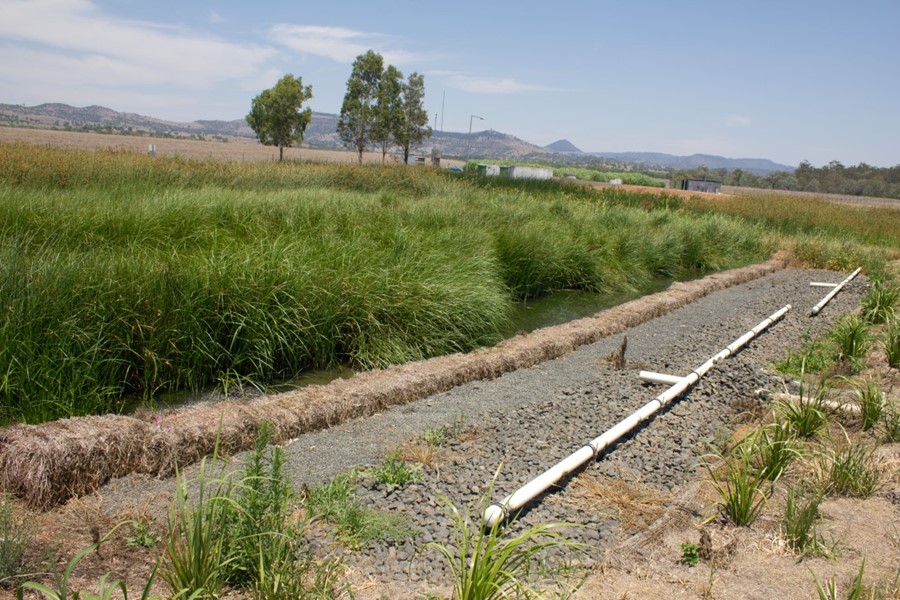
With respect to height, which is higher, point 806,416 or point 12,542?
point 806,416

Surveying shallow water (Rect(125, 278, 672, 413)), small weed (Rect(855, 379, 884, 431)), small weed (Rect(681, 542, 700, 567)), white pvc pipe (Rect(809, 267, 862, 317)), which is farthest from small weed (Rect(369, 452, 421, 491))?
white pvc pipe (Rect(809, 267, 862, 317))

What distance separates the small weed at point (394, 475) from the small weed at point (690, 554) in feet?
4.62

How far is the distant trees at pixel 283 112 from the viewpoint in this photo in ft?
118

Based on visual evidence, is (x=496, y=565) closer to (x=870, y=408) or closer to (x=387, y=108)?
(x=870, y=408)

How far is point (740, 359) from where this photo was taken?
23.1ft

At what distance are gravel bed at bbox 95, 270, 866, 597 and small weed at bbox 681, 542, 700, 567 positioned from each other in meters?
0.33

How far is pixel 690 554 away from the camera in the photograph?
3.21 m

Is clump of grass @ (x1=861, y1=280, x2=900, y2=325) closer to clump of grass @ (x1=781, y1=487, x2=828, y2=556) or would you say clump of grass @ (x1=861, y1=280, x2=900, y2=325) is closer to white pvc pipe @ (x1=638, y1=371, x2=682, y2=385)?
white pvc pipe @ (x1=638, y1=371, x2=682, y2=385)

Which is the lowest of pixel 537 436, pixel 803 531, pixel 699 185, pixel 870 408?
pixel 537 436

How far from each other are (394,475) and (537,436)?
1.20 m

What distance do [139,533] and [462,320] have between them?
16.2 ft

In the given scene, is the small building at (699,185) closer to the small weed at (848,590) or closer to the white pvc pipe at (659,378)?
the white pvc pipe at (659,378)

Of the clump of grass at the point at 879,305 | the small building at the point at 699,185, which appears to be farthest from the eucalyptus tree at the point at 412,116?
the clump of grass at the point at 879,305

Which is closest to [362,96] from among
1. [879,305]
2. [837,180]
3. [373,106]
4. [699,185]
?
[373,106]
